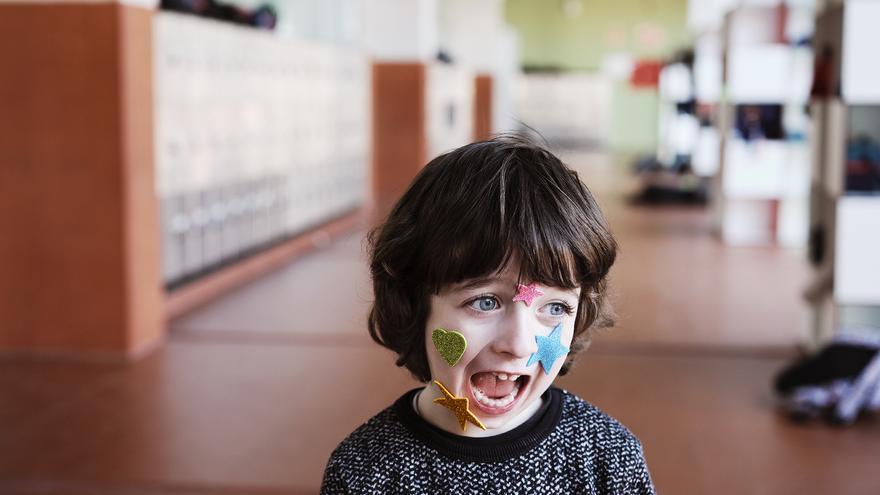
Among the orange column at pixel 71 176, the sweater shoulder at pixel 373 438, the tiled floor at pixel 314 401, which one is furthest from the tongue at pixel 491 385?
the orange column at pixel 71 176

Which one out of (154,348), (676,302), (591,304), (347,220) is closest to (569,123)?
(347,220)

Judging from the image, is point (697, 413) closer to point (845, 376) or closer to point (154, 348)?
point (845, 376)

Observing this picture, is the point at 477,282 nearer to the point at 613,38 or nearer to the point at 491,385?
the point at 491,385

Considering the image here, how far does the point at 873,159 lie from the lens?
165 inches

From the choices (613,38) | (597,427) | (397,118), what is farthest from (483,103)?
(597,427)

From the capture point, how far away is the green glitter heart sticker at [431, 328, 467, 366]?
118 cm

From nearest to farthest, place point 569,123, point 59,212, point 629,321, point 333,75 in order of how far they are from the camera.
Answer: point 59,212 → point 629,321 → point 333,75 → point 569,123

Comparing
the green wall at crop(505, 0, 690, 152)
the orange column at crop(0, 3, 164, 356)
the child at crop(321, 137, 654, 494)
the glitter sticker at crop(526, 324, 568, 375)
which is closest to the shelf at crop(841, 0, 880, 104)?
the orange column at crop(0, 3, 164, 356)

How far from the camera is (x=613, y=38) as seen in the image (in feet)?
81.3

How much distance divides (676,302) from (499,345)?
4.82 meters

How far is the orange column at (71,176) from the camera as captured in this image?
4.41 m

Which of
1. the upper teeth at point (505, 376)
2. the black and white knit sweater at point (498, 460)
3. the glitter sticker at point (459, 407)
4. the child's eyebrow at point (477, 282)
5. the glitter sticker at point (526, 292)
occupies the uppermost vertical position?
the child's eyebrow at point (477, 282)

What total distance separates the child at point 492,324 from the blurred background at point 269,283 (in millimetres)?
202

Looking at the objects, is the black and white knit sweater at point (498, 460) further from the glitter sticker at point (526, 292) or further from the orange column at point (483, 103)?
the orange column at point (483, 103)
